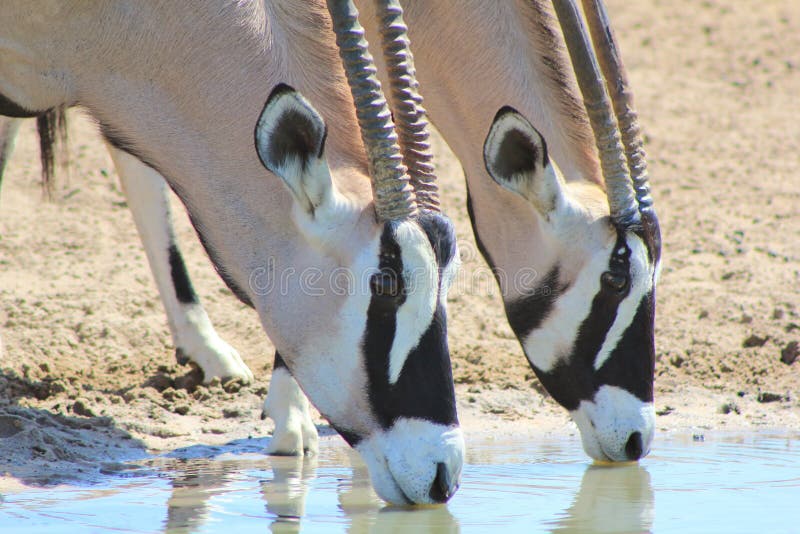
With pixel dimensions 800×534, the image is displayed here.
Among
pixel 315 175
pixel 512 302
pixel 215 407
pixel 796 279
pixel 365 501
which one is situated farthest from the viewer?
pixel 796 279

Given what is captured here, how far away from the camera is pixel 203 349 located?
256 inches

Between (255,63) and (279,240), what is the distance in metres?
0.68

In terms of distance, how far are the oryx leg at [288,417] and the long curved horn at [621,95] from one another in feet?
5.73

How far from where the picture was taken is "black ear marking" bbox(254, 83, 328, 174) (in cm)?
411

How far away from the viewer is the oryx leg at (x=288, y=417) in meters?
5.48

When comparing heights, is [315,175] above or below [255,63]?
below

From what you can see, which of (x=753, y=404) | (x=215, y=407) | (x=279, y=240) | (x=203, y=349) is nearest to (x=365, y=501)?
(x=279, y=240)

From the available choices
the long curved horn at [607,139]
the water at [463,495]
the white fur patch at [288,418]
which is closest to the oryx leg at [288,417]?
the white fur patch at [288,418]

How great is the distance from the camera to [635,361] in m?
5.41

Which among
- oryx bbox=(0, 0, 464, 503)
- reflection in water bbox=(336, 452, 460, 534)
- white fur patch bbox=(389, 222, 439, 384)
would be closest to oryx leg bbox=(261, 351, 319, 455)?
reflection in water bbox=(336, 452, 460, 534)

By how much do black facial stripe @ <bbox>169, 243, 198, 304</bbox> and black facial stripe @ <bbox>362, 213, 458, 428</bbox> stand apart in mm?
2586

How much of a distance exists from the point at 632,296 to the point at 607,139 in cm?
70

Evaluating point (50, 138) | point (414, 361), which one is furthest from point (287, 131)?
point (50, 138)

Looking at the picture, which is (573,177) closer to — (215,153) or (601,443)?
(601,443)
